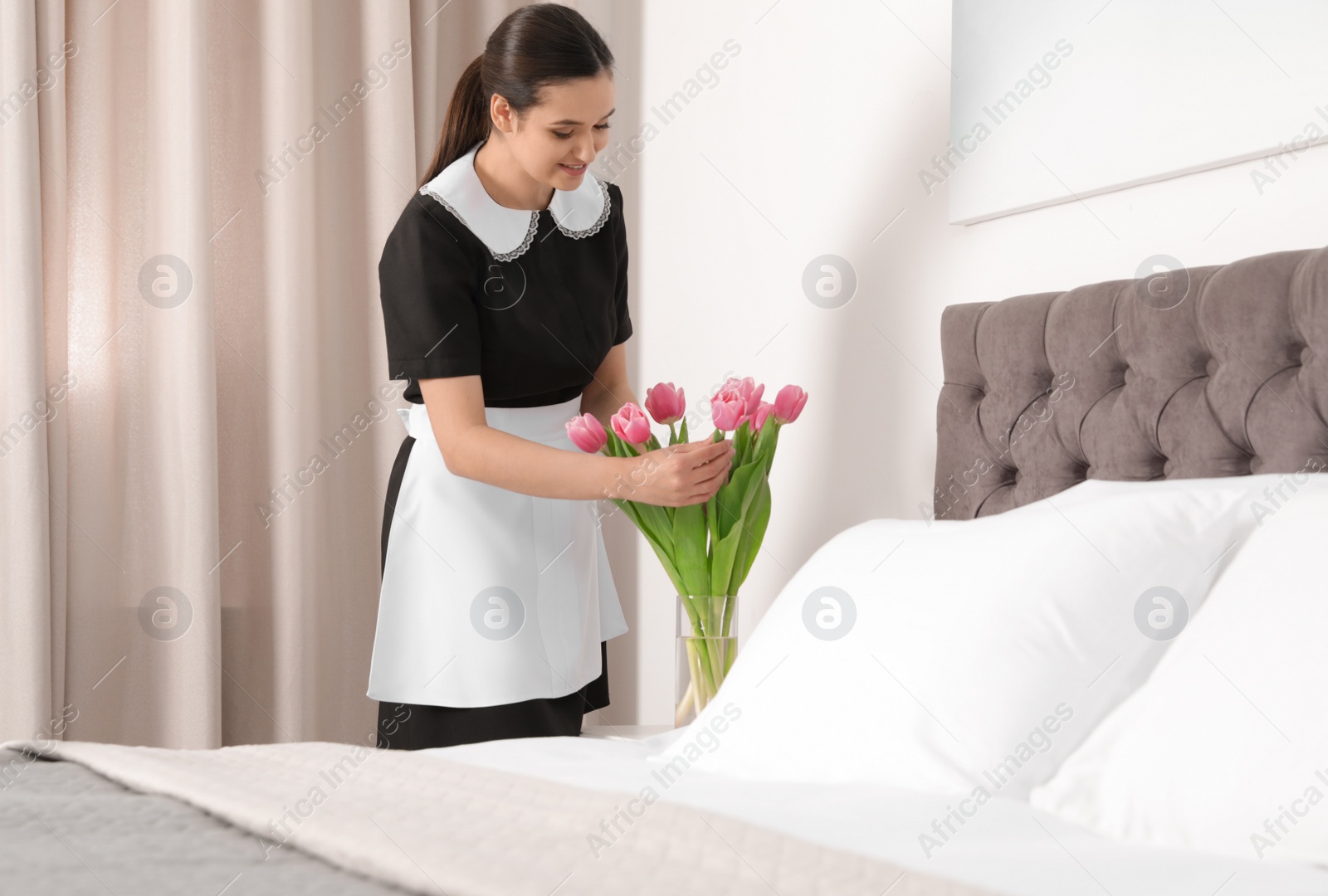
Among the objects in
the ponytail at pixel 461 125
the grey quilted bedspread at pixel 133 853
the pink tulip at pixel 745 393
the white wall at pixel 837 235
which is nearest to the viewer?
the grey quilted bedspread at pixel 133 853

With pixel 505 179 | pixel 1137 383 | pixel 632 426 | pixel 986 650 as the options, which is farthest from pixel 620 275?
pixel 986 650

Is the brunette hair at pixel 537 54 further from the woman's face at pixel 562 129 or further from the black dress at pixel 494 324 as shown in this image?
the black dress at pixel 494 324

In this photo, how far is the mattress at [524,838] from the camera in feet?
2.42

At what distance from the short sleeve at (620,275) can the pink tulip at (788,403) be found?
423 mm

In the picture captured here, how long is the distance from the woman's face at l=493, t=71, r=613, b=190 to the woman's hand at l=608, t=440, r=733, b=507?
484mm

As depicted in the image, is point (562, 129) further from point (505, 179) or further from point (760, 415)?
point (760, 415)

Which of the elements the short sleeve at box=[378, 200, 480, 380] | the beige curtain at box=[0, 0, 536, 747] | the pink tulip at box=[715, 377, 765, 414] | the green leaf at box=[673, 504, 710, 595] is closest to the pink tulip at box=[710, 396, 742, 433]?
the pink tulip at box=[715, 377, 765, 414]

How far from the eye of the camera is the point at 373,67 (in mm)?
2590

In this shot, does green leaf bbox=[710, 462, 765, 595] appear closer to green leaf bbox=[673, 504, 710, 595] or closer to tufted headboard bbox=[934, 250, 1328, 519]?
green leaf bbox=[673, 504, 710, 595]

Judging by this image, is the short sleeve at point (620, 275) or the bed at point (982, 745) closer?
the bed at point (982, 745)

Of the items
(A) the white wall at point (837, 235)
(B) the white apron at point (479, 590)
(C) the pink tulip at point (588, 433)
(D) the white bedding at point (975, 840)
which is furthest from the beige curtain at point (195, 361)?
(D) the white bedding at point (975, 840)

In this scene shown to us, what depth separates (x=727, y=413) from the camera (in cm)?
151

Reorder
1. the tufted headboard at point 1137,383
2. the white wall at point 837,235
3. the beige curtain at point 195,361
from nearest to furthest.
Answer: the tufted headboard at point 1137,383 → the white wall at point 837,235 → the beige curtain at point 195,361

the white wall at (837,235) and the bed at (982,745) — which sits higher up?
the white wall at (837,235)
